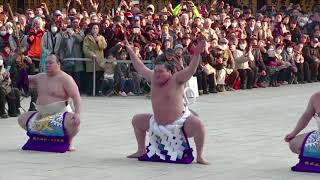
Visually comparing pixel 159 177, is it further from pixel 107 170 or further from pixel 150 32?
pixel 150 32

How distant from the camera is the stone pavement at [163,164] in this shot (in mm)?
9164

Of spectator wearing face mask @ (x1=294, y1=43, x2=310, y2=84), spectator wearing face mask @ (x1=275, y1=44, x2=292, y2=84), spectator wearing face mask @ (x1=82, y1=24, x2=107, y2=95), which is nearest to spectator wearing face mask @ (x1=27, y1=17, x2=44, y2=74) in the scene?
spectator wearing face mask @ (x1=82, y1=24, x2=107, y2=95)

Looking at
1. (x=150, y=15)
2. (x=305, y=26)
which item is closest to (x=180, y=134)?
(x=150, y=15)

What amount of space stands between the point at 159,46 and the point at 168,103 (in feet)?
30.5

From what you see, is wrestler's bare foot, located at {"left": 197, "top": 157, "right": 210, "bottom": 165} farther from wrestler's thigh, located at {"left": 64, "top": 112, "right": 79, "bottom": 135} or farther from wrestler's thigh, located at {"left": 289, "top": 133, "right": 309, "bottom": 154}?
wrestler's thigh, located at {"left": 64, "top": 112, "right": 79, "bottom": 135}

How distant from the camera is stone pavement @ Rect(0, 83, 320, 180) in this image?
916 centimetres

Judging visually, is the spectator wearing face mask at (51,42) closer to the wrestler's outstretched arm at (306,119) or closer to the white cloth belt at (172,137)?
the white cloth belt at (172,137)

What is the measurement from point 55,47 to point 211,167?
31.0 feet

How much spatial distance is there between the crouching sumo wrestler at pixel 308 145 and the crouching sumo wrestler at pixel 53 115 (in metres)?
2.64

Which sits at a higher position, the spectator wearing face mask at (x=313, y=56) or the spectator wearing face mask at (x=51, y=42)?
the spectator wearing face mask at (x=51, y=42)

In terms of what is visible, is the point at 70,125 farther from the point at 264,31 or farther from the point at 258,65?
the point at 264,31

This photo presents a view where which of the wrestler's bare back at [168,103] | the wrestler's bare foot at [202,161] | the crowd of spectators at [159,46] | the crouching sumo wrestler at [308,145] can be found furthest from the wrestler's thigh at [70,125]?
the crowd of spectators at [159,46]

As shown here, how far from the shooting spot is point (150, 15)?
2162cm

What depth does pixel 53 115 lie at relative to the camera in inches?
430
